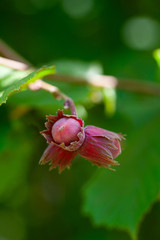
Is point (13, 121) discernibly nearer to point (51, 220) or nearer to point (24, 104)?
point (24, 104)

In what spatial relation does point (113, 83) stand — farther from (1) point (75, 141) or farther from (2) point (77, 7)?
(2) point (77, 7)

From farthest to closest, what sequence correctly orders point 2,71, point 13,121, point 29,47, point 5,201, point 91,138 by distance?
point 29,47, point 5,201, point 13,121, point 2,71, point 91,138

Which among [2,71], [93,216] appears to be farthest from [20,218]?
[2,71]

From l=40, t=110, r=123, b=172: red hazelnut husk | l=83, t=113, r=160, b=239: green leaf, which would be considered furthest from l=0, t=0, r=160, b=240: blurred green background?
l=40, t=110, r=123, b=172: red hazelnut husk

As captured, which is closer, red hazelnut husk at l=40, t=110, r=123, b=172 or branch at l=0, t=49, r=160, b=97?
red hazelnut husk at l=40, t=110, r=123, b=172

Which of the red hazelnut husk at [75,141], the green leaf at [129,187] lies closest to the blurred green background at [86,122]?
the green leaf at [129,187]

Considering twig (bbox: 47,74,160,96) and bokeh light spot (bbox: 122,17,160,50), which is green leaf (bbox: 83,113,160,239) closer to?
twig (bbox: 47,74,160,96)

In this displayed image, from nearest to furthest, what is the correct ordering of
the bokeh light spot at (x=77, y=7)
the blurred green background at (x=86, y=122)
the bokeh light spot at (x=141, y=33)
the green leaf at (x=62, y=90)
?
the green leaf at (x=62, y=90) → the blurred green background at (x=86, y=122) → the bokeh light spot at (x=77, y=7) → the bokeh light spot at (x=141, y=33)

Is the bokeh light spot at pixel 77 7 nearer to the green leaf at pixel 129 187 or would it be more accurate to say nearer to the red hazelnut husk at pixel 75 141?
the green leaf at pixel 129 187
